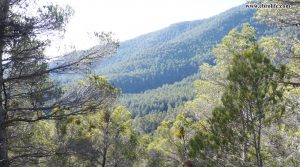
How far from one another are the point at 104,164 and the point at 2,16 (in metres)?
11.8

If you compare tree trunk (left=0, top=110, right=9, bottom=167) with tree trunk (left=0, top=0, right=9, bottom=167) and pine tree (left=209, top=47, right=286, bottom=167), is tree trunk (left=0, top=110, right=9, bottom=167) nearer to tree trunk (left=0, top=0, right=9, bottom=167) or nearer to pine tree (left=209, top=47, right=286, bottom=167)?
tree trunk (left=0, top=0, right=9, bottom=167)

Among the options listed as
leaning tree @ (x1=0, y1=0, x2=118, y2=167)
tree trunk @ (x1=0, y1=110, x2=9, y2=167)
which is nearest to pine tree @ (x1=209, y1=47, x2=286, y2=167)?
leaning tree @ (x1=0, y1=0, x2=118, y2=167)

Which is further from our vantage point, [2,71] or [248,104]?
[2,71]

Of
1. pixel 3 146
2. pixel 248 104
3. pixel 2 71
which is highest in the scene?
pixel 2 71

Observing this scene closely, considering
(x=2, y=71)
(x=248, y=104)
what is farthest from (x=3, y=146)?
(x=248, y=104)

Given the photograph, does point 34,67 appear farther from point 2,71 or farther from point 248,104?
point 248,104

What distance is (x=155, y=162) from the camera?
2228 cm

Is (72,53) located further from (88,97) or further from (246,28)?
(246,28)

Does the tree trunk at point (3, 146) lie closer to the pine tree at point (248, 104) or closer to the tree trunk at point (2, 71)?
the tree trunk at point (2, 71)

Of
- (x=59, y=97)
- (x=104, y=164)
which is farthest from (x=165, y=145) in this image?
(x=59, y=97)

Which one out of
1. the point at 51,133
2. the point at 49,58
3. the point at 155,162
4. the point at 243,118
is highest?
the point at 49,58

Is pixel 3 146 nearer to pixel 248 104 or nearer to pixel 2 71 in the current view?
pixel 2 71

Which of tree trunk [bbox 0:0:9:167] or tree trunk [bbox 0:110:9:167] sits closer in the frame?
tree trunk [bbox 0:0:9:167]

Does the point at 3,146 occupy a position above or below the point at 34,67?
below
